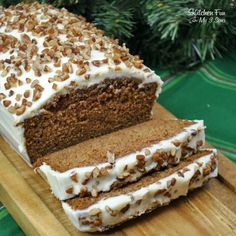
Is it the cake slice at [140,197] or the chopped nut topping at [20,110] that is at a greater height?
the chopped nut topping at [20,110]

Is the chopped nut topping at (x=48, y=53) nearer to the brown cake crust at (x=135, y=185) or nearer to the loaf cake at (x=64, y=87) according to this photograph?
the loaf cake at (x=64, y=87)

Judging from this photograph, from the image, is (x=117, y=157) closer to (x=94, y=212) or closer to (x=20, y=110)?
(x=94, y=212)

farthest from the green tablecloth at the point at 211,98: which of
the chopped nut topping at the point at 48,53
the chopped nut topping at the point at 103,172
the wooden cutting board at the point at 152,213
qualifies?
the chopped nut topping at the point at 103,172

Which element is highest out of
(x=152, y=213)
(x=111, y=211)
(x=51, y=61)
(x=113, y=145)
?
(x=51, y=61)

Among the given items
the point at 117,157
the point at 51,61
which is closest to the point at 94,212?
the point at 117,157

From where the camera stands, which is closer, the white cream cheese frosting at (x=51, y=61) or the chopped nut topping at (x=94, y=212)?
the chopped nut topping at (x=94, y=212)

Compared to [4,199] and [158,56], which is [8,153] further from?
[158,56]
